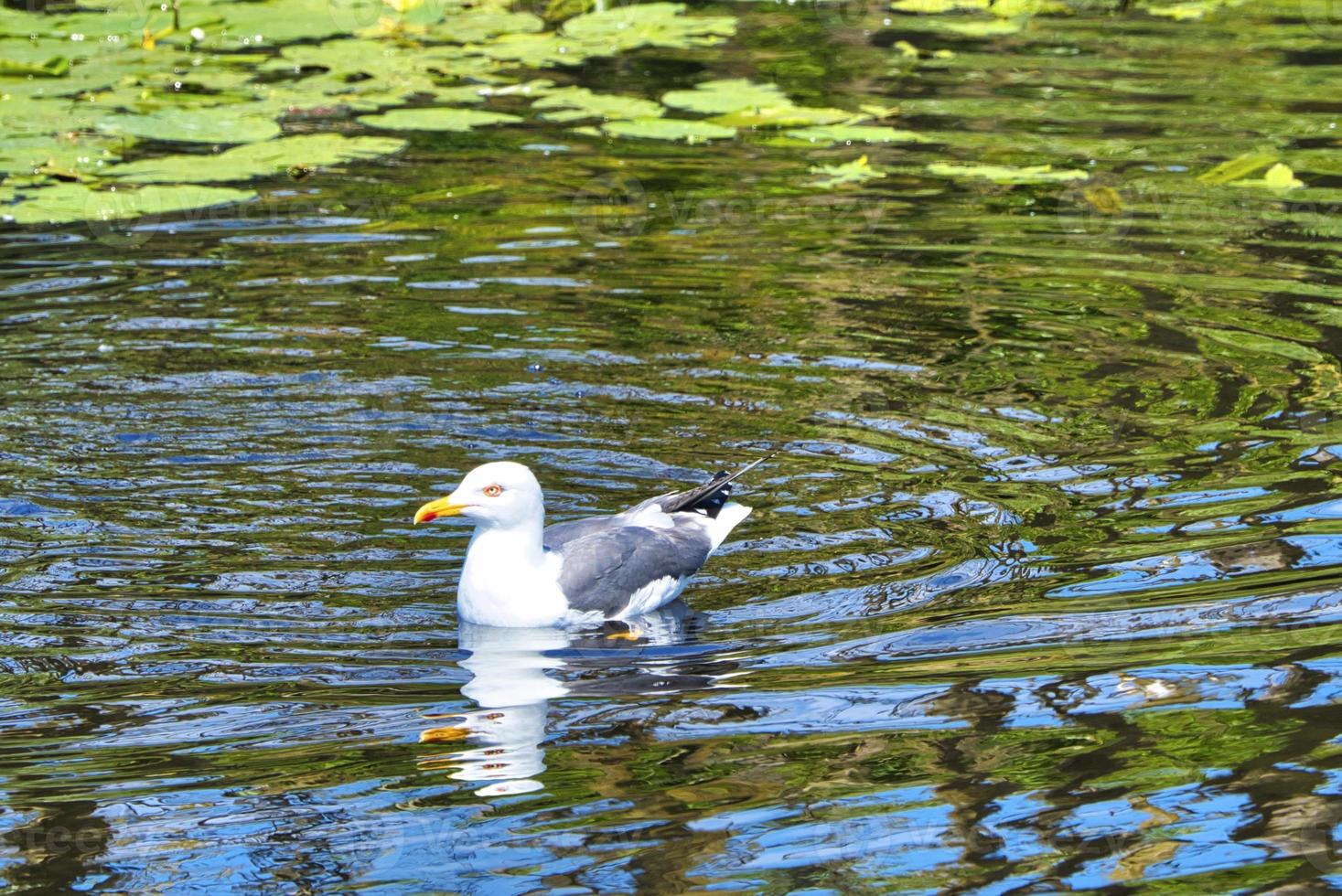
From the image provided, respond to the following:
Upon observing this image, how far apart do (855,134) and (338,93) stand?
409cm

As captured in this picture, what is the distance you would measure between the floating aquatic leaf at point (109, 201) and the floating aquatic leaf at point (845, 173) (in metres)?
3.76

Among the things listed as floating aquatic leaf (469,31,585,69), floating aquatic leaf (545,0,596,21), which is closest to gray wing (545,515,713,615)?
floating aquatic leaf (469,31,585,69)

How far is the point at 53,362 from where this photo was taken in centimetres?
892

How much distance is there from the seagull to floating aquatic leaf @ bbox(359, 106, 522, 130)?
6.27 metres

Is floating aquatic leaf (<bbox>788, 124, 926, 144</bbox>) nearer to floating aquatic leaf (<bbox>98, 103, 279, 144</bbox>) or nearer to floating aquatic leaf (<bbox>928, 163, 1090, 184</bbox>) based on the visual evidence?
floating aquatic leaf (<bbox>928, 163, 1090, 184</bbox>)

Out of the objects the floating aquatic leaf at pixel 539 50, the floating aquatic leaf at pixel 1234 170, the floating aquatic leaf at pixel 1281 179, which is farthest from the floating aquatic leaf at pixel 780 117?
the floating aquatic leaf at pixel 1281 179

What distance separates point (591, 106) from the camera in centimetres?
1338

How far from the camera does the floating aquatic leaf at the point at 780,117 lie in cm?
1303

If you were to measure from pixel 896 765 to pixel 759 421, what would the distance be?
10.9 ft

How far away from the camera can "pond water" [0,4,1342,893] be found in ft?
15.7

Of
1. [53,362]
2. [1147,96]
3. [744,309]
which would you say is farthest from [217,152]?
[1147,96]

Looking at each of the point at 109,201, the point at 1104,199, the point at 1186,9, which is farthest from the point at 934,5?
the point at 109,201

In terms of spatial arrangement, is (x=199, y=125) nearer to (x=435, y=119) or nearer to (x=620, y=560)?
(x=435, y=119)

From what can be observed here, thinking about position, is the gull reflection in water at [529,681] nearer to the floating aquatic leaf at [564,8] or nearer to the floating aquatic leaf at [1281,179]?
the floating aquatic leaf at [1281,179]
